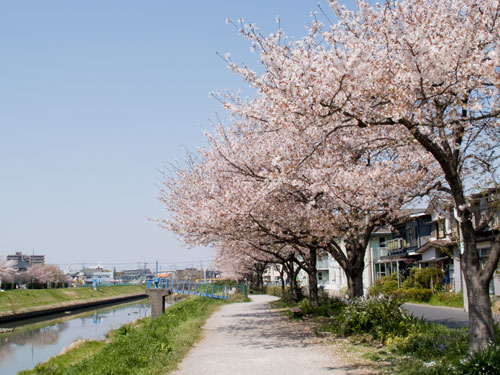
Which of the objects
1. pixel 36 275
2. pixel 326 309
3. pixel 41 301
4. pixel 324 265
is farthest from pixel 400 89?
pixel 36 275

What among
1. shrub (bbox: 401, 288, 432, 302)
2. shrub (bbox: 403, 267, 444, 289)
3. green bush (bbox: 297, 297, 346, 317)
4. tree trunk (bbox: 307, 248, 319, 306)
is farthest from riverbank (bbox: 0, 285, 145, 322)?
shrub (bbox: 403, 267, 444, 289)

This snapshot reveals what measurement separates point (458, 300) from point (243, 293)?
2085cm

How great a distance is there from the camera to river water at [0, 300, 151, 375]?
2244 centimetres

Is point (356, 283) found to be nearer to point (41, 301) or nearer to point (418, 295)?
point (418, 295)

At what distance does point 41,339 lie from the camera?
98.0ft

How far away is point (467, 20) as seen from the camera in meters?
8.14

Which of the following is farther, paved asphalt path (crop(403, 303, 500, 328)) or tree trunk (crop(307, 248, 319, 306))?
tree trunk (crop(307, 248, 319, 306))

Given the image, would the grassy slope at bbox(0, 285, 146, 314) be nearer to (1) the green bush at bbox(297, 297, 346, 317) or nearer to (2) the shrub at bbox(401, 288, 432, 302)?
(1) the green bush at bbox(297, 297, 346, 317)

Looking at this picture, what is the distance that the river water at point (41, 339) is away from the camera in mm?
22438

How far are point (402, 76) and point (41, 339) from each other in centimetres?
2879

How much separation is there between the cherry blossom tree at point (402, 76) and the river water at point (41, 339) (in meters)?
17.9

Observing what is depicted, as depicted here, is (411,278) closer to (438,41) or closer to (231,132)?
(231,132)

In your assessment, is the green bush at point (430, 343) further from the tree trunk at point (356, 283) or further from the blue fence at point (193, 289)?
the blue fence at point (193, 289)

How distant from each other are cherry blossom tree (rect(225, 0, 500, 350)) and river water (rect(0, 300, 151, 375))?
706 inches
